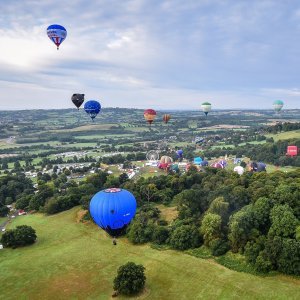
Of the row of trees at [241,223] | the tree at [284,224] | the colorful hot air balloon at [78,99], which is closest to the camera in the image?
the row of trees at [241,223]

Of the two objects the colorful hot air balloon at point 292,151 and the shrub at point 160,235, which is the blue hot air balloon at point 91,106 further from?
the colorful hot air balloon at point 292,151

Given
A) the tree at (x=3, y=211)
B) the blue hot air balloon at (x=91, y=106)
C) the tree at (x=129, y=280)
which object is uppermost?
the blue hot air balloon at (x=91, y=106)

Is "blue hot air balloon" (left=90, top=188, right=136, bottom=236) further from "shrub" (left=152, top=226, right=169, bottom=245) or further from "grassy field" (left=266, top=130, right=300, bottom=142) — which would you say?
"grassy field" (left=266, top=130, right=300, bottom=142)

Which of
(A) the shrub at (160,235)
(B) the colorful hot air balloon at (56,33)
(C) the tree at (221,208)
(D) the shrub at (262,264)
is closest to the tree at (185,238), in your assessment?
(A) the shrub at (160,235)

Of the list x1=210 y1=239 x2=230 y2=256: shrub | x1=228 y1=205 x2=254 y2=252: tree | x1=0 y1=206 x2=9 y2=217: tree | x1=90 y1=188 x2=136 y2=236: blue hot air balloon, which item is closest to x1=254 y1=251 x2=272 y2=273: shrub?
x1=228 y1=205 x2=254 y2=252: tree

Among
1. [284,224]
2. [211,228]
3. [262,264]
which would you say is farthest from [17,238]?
[284,224]

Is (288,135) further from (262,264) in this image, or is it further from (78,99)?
(262,264)

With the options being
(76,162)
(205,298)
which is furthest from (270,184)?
(76,162)
